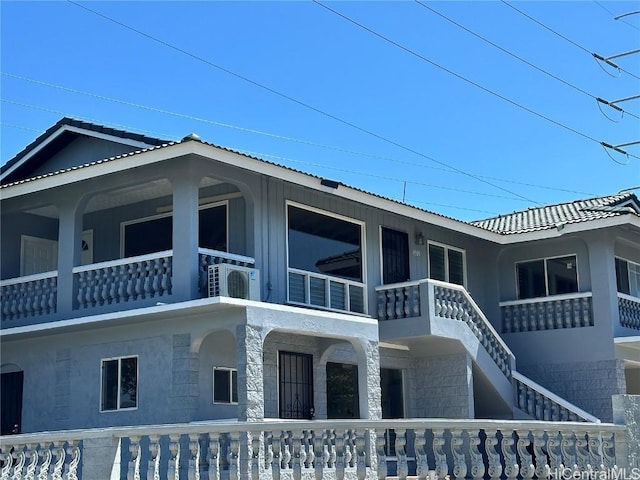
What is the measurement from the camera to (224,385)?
1786cm

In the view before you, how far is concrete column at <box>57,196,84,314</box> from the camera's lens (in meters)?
18.5

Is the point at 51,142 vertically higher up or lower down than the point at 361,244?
higher up

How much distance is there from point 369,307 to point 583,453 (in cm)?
837

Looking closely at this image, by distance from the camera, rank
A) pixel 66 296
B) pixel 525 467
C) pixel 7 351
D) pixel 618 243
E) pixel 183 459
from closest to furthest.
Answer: pixel 525 467 < pixel 183 459 < pixel 66 296 < pixel 7 351 < pixel 618 243

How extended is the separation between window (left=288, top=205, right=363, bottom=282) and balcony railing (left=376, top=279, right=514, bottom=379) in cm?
86

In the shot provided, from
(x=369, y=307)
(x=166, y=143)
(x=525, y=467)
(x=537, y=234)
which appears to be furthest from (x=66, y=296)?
(x=537, y=234)

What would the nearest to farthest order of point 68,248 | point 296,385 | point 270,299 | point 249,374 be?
1. point 249,374
2. point 270,299
3. point 68,248
4. point 296,385

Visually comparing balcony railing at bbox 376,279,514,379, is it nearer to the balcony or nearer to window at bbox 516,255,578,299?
window at bbox 516,255,578,299

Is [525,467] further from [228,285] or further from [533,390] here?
[533,390]

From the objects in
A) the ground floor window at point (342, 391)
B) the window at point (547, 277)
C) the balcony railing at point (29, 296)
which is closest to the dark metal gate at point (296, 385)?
the ground floor window at point (342, 391)

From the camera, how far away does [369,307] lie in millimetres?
21031

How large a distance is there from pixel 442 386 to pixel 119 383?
24.6 ft

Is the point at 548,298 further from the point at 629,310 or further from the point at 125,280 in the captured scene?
the point at 125,280

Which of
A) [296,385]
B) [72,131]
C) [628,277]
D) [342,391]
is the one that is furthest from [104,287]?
[628,277]
